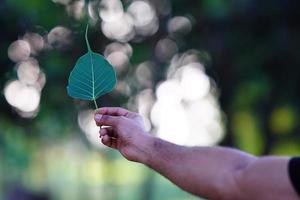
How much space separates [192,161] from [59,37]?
259cm

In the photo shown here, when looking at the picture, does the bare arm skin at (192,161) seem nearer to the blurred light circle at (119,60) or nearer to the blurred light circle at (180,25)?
the blurred light circle at (119,60)

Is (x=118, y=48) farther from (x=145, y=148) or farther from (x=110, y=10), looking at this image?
(x=145, y=148)

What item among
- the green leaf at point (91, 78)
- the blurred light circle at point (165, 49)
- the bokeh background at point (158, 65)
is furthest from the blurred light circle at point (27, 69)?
the green leaf at point (91, 78)

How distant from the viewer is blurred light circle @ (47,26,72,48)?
4203mm

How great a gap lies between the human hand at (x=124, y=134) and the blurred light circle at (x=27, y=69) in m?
2.73

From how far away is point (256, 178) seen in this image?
1773mm

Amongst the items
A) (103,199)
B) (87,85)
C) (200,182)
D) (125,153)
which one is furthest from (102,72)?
(103,199)

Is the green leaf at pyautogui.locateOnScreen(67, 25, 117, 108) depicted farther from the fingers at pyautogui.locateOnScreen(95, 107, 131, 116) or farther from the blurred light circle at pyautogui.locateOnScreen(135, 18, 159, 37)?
the blurred light circle at pyautogui.locateOnScreen(135, 18, 159, 37)

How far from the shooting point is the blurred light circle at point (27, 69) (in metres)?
4.58

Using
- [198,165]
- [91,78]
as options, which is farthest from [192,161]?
[91,78]

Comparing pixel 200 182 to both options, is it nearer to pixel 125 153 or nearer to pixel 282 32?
pixel 125 153

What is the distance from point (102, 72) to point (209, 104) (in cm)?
446

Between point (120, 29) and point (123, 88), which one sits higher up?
point (120, 29)

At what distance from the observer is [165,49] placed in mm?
5527
